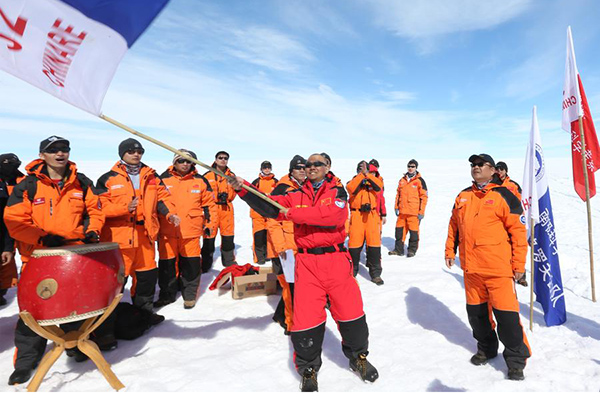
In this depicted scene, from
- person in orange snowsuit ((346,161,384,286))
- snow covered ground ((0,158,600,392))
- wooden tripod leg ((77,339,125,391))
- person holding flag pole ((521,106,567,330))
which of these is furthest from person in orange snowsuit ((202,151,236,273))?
person holding flag pole ((521,106,567,330))

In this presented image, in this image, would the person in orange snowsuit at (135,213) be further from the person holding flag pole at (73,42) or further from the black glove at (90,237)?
the person holding flag pole at (73,42)

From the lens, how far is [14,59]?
2.20 metres

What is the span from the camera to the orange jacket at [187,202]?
5.07 m

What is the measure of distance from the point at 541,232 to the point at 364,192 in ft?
10.1

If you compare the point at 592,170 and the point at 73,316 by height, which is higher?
the point at 592,170

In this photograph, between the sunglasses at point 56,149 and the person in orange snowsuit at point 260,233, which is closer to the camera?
the sunglasses at point 56,149

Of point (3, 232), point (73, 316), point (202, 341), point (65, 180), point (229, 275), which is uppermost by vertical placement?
point (65, 180)

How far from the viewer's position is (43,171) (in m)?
3.21

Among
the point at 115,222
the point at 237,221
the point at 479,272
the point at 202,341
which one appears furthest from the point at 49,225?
the point at 237,221

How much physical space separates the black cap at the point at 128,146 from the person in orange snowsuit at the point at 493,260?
416 cm

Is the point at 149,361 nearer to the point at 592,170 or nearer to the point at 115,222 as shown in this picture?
the point at 115,222

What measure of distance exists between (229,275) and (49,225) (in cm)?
322

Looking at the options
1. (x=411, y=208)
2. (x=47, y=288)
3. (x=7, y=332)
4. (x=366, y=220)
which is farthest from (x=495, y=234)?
(x=7, y=332)

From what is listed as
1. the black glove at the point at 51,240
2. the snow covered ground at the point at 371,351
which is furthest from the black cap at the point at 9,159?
the black glove at the point at 51,240
